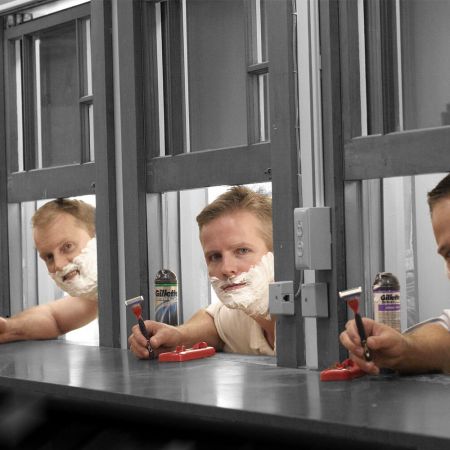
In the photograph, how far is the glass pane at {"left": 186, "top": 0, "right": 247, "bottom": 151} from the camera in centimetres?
371

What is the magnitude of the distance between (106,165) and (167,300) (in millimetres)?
663

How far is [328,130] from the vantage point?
10.6 ft

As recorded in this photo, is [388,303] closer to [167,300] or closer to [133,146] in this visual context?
[167,300]

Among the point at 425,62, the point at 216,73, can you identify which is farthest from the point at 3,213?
the point at 425,62

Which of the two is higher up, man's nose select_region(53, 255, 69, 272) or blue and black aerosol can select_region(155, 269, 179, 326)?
man's nose select_region(53, 255, 69, 272)

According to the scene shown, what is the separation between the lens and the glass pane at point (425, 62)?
9.98ft

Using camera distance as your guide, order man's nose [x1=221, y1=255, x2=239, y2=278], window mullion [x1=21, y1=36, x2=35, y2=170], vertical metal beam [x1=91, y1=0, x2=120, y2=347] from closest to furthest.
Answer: man's nose [x1=221, y1=255, x2=239, y2=278] → vertical metal beam [x1=91, y1=0, x2=120, y2=347] → window mullion [x1=21, y1=36, x2=35, y2=170]

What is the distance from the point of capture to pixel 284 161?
3.35 meters

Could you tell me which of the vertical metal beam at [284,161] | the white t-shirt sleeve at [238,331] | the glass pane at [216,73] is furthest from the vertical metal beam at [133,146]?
the vertical metal beam at [284,161]

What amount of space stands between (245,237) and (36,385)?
984 millimetres

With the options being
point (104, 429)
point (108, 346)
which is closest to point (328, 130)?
point (104, 429)

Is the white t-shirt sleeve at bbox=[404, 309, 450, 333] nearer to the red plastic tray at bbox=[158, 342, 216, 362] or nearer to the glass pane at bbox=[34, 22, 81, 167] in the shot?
the red plastic tray at bbox=[158, 342, 216, 362]

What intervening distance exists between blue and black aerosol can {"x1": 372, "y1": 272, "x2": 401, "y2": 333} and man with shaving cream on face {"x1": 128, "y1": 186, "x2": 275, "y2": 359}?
609 millimetres

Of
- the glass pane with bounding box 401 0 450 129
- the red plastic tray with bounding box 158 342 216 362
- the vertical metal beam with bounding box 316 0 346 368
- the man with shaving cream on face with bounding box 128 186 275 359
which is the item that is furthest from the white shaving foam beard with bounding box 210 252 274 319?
the glass pane with bounding box 401 0 450 129
